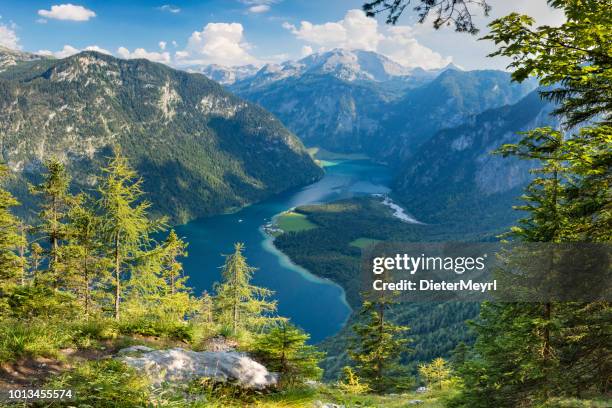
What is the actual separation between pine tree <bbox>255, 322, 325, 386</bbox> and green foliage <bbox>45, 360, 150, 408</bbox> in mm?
4363

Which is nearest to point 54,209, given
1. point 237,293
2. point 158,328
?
point 237,293

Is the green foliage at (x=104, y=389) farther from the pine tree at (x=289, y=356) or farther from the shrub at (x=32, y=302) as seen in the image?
the shrub at (x=32, y=302)

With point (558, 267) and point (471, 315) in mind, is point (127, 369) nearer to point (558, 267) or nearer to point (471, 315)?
point (558, 267)

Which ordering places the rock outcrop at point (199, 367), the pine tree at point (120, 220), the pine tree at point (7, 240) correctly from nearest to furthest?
the rock outcrop at point (199, 367), the pine tree at point (120, 220), the pine tree at point (7, 240)

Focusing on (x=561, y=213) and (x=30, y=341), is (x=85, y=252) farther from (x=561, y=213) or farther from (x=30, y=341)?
(x=561, y=213)

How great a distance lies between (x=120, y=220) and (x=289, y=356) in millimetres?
15131

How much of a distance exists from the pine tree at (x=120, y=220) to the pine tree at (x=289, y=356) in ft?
45.4

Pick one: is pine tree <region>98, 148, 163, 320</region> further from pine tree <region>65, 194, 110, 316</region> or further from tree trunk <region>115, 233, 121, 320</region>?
pine tree <region>65, 194, 110, 316</region>

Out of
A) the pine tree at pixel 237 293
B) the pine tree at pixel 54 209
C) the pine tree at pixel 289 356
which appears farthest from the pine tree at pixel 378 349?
the pine tree at pixel 54 209

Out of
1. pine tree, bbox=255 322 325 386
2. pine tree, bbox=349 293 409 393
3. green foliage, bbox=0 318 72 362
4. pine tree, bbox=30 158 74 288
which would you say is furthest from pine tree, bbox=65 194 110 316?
pine tree, bbox=349 293 409 393

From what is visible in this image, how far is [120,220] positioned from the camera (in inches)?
883

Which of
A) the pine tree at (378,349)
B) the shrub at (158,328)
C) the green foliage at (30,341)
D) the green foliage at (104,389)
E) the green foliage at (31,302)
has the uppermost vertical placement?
the green foliage at (104,389)

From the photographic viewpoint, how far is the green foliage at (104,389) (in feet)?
21.0

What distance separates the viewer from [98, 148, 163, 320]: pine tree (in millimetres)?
22141
